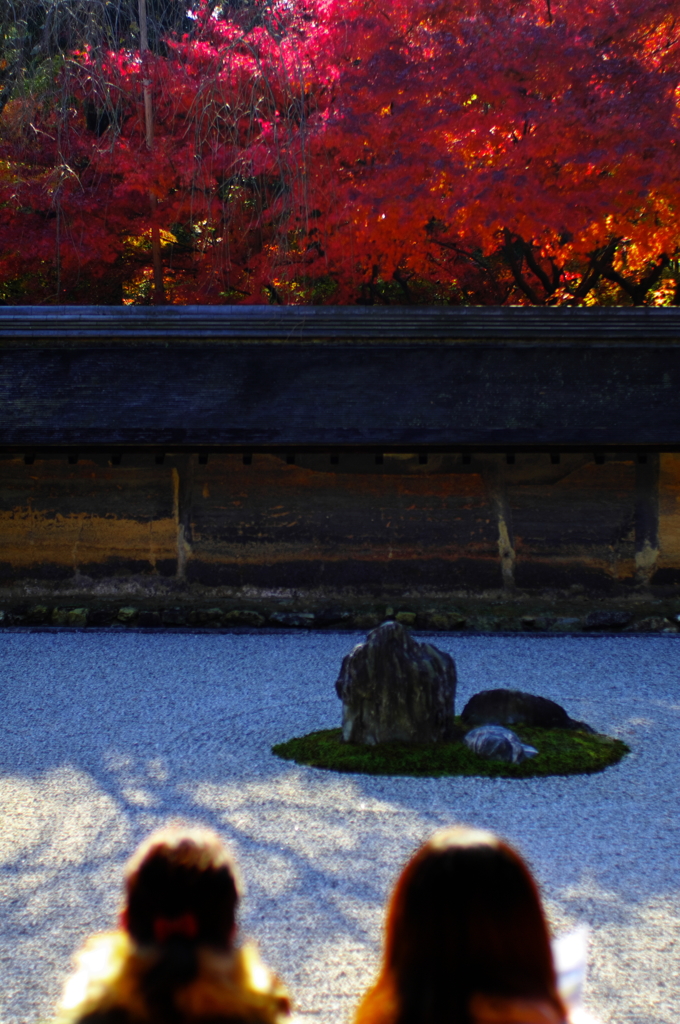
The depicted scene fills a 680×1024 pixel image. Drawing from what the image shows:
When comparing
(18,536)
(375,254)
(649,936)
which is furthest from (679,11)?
(649,936)

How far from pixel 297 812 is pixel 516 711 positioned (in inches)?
75.4

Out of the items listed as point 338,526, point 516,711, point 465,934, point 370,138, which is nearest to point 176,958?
point 465,934

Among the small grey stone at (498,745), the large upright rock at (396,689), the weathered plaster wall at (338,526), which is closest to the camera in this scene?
the small grey stone at (498,745)

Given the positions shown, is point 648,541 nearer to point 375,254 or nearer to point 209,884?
point 375,254

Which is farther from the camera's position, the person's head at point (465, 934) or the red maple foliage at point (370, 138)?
the red maple foliage at point (370, 138)

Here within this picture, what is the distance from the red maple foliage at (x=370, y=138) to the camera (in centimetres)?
930

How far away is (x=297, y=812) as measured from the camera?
14.1 ft

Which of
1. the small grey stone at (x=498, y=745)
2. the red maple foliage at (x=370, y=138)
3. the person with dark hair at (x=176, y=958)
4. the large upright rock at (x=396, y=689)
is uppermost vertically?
the red maple foliage at (x=370, y=138)

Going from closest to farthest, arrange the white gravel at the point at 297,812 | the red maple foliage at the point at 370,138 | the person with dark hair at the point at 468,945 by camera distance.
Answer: the person with dark hair at the point at 468,945
the white gravel at the point at 297,812
the red maple foliage at the point at 370,138

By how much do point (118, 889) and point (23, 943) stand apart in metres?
0.44

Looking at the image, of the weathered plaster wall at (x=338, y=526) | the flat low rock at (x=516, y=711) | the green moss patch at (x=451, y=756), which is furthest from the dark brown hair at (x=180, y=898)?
the weathered plaster wall at (x=338, y=526)

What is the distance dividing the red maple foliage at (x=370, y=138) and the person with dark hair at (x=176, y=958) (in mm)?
8162

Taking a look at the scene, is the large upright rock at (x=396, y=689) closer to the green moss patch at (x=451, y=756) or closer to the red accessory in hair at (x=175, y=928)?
the green moss patch at (x=451, y=756)

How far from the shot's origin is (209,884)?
128 centimetres
